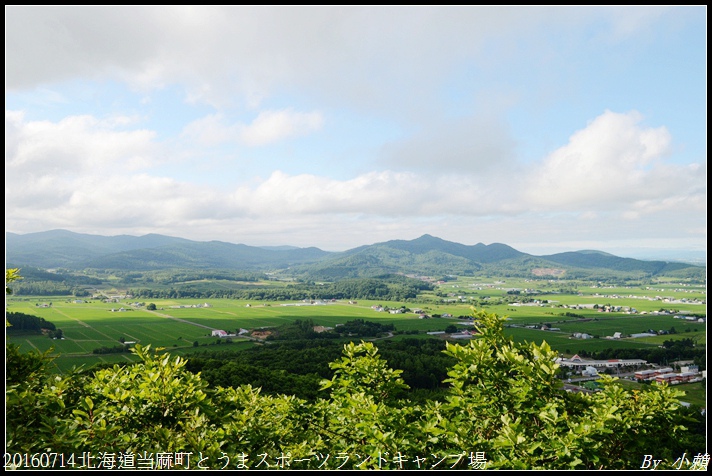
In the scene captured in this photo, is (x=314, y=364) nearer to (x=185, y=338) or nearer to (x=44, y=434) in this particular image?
(x=185, y=338)

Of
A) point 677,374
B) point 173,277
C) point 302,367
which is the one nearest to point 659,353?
point 677,374

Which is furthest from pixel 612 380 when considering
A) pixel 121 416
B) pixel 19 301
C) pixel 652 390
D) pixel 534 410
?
pixel 19 301

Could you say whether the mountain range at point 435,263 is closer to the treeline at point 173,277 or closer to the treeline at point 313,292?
the treeline at point 173,277

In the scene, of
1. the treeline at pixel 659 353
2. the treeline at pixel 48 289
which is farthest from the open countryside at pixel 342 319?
the treeline at pixel 48 289

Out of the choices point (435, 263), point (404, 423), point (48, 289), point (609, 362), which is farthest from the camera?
point (435, 263)

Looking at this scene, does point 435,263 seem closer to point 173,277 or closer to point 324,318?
point 173,277

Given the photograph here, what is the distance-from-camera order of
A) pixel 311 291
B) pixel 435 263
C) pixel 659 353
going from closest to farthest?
pixel 659 353, pixel 311 291, pixel 435 263

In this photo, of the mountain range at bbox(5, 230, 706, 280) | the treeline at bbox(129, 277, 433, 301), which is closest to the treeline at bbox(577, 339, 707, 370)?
the treeline at bbox(129, 277, 433, 301)
